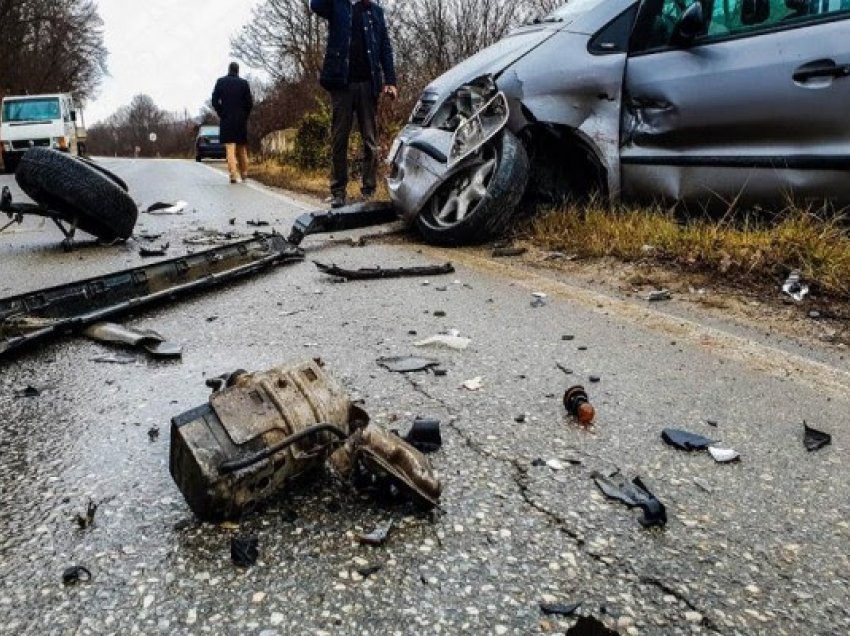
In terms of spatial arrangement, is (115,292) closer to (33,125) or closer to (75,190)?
(75,190)

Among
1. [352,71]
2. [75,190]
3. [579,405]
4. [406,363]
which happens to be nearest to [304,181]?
[352,71]

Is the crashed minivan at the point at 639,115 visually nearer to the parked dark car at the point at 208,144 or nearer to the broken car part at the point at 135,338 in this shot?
the broken car part at the point at 135,338

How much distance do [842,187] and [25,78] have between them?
156 feet

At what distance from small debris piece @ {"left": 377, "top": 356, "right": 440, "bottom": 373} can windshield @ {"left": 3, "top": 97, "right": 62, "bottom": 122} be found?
22825 mm

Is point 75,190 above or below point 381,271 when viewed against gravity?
above

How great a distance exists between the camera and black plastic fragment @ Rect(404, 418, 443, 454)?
1742 millimetres

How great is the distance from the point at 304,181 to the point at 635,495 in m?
11.5

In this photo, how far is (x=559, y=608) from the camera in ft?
3.83

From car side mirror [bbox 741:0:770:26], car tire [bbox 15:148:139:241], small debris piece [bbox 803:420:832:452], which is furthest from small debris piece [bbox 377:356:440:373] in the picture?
car tire [bbox 15:148:139:241]

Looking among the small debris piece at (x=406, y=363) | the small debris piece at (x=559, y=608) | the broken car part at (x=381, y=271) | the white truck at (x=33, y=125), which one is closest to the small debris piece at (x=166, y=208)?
the broken car part at (x=381, y=271)

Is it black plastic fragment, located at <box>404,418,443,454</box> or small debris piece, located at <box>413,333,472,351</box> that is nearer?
black plastic fragment, located at <box>404,418,443,454</box>

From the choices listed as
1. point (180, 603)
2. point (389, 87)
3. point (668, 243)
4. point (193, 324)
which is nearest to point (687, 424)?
point (180, 603)

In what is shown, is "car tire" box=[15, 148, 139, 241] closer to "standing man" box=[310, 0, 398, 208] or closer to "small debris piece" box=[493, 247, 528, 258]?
"standing man" box=[310, 0, 398, 208]

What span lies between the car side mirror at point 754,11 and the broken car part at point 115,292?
9.91ft
